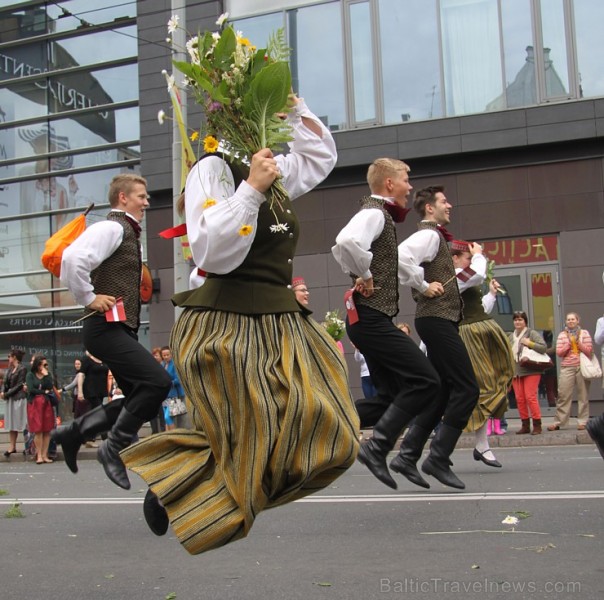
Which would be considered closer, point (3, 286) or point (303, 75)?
point (303, 75)

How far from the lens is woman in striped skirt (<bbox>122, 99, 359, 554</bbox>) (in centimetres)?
363

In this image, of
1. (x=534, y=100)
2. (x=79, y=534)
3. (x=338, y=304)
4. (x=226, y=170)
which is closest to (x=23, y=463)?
(x=338, y=304)

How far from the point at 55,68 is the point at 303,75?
654 centimetres

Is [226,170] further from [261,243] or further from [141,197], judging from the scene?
[141,197]

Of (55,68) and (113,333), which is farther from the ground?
(55,68)

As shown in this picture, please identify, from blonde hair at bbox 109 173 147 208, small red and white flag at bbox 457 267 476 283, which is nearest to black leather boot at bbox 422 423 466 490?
small red and white flag at bbox 457 267 476 283

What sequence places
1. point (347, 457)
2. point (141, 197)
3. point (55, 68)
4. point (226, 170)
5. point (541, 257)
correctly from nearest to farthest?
1. point (347, 457)
2. point (226, 170)
3. point (141, 197)
4. point (541, 257)
5. point (55, 68)

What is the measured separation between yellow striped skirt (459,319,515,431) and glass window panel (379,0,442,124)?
11.3 meters

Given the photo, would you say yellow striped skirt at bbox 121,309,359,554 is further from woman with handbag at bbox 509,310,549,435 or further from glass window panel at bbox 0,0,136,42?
glass window panel at bbox 0,0,136,42

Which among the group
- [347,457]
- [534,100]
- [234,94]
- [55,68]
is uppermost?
[55,68]

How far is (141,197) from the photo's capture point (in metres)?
6.69

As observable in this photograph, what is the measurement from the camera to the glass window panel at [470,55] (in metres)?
18.9

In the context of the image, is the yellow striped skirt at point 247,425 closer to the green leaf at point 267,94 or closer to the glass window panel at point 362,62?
the green leaf at point 267,94

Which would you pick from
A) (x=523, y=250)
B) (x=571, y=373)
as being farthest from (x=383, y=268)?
(x=523, y=250)
